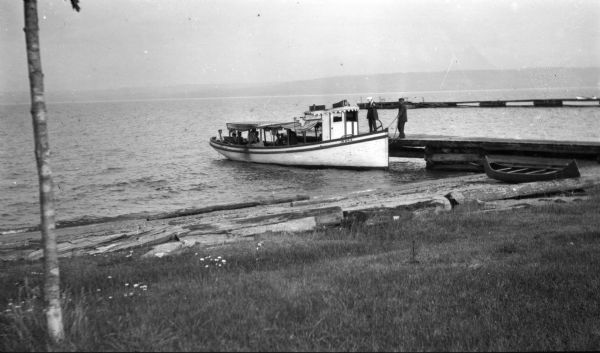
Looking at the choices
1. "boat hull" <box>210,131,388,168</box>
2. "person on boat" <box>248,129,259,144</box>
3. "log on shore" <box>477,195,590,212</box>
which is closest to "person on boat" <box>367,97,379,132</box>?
"boat hull" <box>210,131,388,168</box>

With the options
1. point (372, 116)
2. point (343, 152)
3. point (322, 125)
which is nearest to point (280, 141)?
point (322, 125)

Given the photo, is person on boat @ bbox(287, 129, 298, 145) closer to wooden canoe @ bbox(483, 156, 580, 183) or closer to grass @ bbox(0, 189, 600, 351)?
wooden canoe @ bbox(483, 156, 580, 183)

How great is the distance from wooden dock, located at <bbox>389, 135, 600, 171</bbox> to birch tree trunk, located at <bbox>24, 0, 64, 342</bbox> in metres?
27.7

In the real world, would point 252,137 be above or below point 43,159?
below

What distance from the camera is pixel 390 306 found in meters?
6.30

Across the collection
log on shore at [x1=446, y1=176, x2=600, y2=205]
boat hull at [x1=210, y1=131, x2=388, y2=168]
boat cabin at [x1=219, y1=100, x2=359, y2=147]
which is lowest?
boat hull at [x1=210, y1=131, x2=388, y2=168]

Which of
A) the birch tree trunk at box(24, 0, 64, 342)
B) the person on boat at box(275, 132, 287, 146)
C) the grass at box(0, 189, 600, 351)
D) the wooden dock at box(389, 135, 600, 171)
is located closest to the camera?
the birch tree trunk at box(24, 0, 64, 342)

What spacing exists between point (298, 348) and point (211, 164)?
40.3m

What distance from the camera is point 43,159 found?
16.6 feet

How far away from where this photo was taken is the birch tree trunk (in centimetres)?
504

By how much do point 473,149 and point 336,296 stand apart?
91.9 ft

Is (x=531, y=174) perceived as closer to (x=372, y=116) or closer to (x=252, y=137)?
(x=372, y=116)

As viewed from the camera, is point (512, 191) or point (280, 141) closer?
point (512, 191)

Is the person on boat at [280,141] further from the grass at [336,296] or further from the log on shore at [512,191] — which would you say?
the grass at [336,296]
